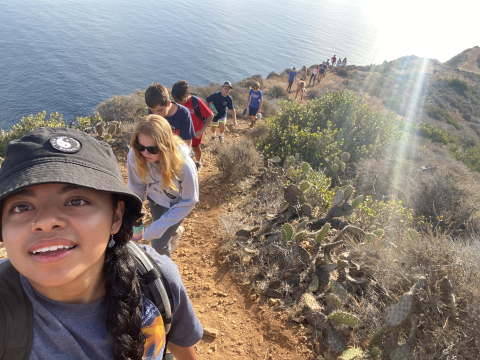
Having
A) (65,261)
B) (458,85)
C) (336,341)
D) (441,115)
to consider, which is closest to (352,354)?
(336,341)

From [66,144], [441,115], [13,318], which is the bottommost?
[13,318]

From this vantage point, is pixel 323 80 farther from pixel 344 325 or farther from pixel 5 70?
pixel 5 70

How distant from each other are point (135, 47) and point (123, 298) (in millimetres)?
47320

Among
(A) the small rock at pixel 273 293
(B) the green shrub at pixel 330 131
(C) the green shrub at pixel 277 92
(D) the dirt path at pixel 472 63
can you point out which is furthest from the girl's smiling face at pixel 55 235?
(D) the dirt path at pixel 472 63

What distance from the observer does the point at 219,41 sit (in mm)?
52375

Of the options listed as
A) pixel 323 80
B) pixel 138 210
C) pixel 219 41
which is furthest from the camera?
pixel 219 41

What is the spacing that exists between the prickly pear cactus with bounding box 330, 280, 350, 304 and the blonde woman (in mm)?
1929

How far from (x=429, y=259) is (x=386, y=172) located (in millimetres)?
3578

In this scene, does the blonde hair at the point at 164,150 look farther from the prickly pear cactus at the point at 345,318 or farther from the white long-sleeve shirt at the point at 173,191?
the prickly pear cactus at the point at 345,318

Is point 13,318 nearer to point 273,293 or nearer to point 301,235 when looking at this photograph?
point 273,293

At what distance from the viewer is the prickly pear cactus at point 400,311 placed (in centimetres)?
257

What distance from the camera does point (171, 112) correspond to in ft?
13.6

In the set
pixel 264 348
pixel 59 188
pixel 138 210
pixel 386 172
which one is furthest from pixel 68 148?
pixel 386 172

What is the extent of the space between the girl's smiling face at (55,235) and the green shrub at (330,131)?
19.5ft
